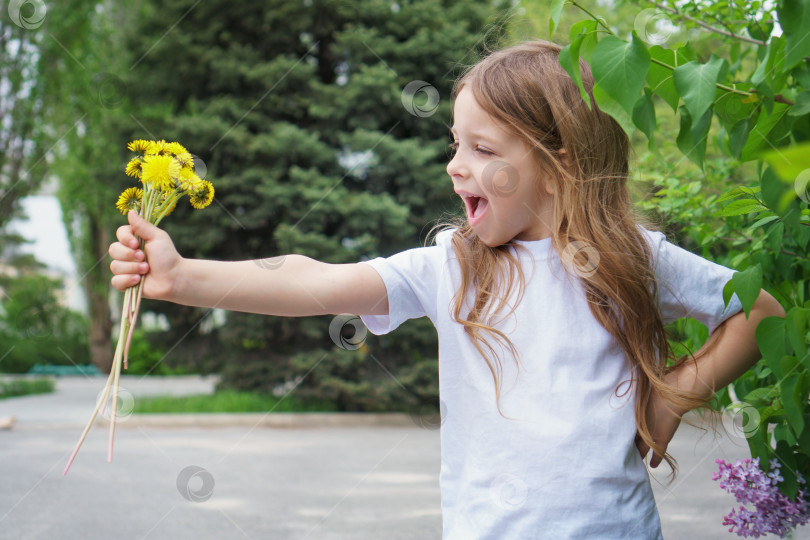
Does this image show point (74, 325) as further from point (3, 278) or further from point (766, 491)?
point (766, 491)

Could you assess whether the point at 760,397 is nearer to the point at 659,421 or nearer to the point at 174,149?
the point at 659,421

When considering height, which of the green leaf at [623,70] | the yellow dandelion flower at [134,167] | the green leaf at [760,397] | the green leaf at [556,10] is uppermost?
the yellow dandelion flower at [134,167]

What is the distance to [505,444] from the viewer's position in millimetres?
1371

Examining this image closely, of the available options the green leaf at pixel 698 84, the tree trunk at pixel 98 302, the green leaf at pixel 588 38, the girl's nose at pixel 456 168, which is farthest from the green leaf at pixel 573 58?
the tree trunk at pixel 98 302

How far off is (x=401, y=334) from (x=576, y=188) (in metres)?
7.24

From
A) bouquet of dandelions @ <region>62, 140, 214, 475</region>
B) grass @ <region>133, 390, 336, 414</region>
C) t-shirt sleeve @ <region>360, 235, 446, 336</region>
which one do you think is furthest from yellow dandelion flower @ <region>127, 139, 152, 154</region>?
grass @ <region>133, 390, 336, 414</region>

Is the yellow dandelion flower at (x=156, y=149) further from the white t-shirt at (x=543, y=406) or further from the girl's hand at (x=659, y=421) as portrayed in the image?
the girl's hand at (x=659, y=421)

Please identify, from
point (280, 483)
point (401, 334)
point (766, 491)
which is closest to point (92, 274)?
point (401, 334)

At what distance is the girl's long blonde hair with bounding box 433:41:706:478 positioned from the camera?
57.8 inches

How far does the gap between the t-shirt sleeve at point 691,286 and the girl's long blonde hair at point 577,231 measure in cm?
3

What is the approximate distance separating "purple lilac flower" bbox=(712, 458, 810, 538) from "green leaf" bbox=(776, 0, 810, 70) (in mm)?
1100

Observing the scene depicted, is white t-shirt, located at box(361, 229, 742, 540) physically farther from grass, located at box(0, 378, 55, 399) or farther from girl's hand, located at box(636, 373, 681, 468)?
grass, located at box(0, 378, 55, 399)

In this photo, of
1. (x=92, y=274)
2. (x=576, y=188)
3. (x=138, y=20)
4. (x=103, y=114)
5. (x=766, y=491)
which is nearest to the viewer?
(x=576, y=188)

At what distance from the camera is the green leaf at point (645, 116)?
1.21 m
